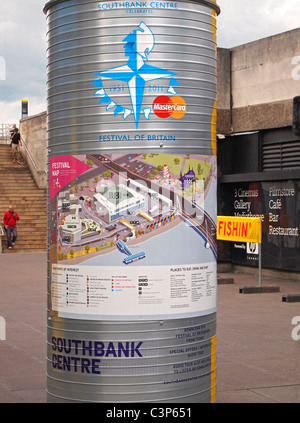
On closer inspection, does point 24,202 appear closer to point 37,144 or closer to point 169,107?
point 37,144

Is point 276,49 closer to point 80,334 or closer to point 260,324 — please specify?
point 260,324

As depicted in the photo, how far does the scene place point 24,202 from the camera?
33094 mm

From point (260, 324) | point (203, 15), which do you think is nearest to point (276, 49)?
point (260, 324)

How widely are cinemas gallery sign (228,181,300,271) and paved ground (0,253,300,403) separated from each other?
101 cm

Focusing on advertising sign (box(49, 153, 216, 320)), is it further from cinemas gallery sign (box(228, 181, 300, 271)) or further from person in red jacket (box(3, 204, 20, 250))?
person in red jacket (box(3, 204, 20, 250))

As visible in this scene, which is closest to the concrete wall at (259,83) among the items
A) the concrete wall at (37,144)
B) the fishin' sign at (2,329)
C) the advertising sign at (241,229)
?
the advertising sign at (241,229)

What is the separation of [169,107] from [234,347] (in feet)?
17.3

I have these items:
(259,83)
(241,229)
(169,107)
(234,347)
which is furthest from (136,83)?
(259,83)

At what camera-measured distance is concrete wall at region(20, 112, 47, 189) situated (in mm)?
35594

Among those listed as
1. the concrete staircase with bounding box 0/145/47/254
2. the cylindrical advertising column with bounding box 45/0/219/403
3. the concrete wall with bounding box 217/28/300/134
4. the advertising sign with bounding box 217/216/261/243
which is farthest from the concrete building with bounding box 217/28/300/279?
the concrete staircase with bounding box 0/145/47/254

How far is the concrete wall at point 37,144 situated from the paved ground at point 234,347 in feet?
63.4

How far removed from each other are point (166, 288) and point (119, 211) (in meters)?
0.60

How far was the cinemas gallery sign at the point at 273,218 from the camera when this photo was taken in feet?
55.8

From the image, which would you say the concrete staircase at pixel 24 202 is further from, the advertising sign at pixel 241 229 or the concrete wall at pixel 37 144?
the advertising sign at pixel 241 229
